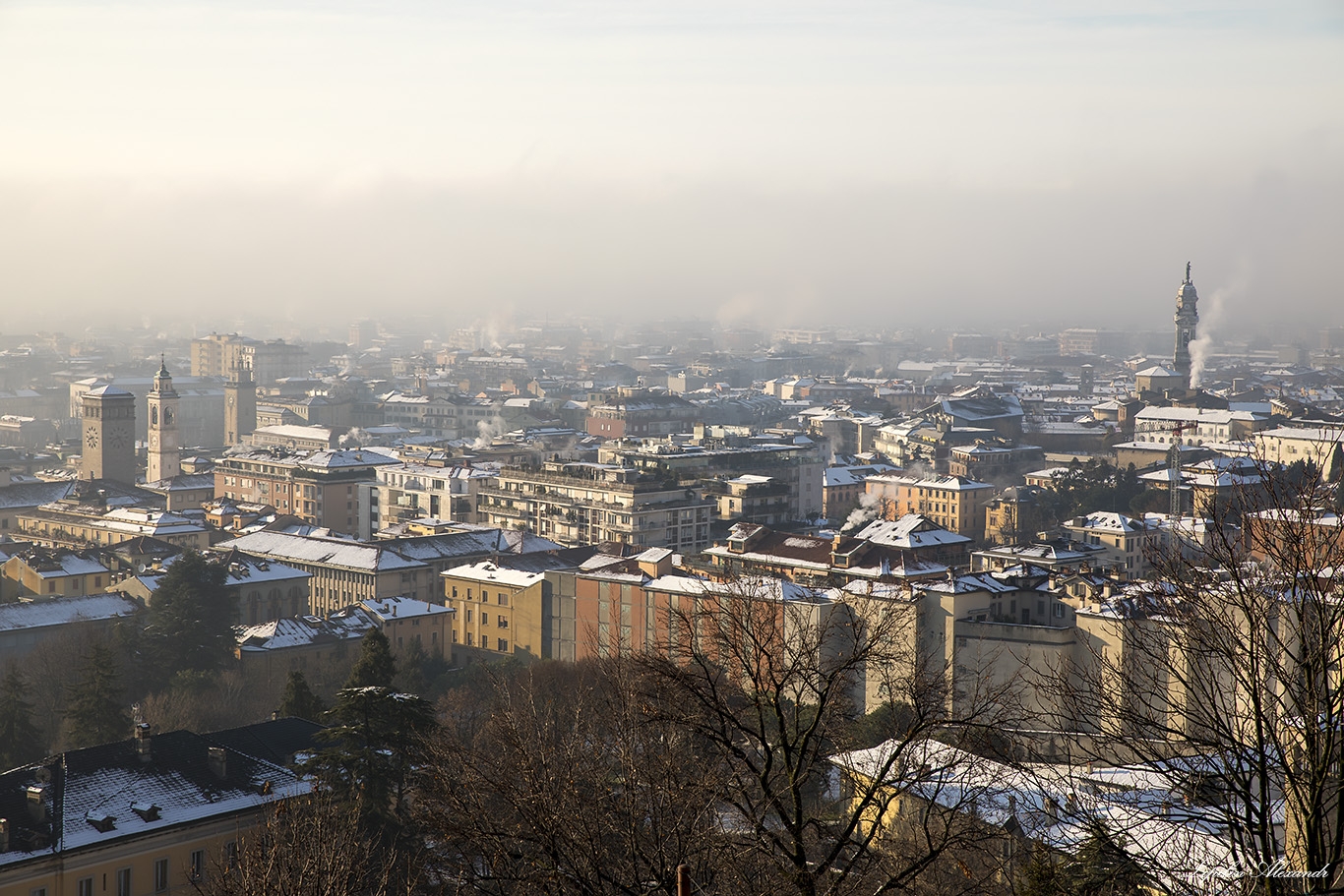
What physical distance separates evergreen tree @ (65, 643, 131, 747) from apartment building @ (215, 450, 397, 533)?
22.3 meters

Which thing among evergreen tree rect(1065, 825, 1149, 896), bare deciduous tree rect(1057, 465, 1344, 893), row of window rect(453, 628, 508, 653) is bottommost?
Answer: row of window rect(453, 628, 508, 653)

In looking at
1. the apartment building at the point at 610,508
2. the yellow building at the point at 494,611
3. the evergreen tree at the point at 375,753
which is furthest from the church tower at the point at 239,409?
the evergreen tree at the point at 375,753

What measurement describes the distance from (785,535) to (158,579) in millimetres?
12072

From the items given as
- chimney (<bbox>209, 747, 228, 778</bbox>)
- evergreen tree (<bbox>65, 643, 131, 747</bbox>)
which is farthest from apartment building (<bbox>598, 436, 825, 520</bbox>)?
chimney (<bbox>209, 747, 228, 778</bbox>)

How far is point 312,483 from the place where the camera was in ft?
138

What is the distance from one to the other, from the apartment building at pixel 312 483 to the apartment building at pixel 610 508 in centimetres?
693

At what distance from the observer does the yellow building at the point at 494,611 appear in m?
27.6

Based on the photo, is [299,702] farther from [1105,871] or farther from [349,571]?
[1105,871]

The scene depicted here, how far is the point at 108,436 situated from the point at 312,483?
778 centimetres

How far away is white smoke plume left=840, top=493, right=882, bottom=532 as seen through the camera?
33.9 meters

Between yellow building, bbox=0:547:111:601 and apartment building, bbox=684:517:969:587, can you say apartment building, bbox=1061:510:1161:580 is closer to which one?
apartment building, bbox=684:517:969:587

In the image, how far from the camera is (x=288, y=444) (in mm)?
58250

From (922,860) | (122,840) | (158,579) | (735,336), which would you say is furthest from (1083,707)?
(735,336)

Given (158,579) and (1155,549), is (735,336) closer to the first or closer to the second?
(158,579)
